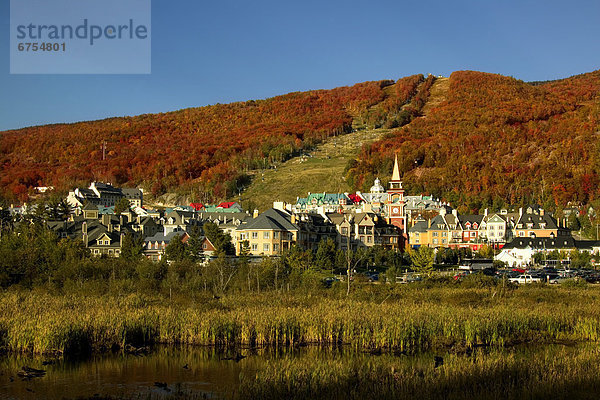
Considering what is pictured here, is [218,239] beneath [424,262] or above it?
above

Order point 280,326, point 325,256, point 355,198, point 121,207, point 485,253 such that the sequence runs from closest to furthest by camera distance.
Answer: point 280,326 < point 325,256 < point 485,253 < point 121,207 < point 355,198

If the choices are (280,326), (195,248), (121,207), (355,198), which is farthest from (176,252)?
(355,198)

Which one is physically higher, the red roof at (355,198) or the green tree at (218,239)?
the red roof at (355,198)

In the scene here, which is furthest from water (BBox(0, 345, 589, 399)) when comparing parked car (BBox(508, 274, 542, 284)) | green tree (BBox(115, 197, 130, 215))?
green tree (BBox(115, 197, 130, 215))

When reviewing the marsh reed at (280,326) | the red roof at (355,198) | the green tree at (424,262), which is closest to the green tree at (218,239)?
the green tree at (424,262)

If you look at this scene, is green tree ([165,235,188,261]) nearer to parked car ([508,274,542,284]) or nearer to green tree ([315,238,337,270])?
green tree ([315,238,337,270])

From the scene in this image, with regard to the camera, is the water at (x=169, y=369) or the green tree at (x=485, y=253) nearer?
the water at (x=169, y=369)

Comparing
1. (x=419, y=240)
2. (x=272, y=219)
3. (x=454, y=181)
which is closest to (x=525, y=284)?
(x=272, y=219)

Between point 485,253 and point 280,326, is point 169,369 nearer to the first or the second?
point 280,326

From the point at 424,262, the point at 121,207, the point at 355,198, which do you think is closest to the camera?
the point at 424,262

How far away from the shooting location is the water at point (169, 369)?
91.1 feet

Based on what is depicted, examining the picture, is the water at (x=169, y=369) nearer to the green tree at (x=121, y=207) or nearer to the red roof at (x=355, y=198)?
the green tree at (x=121, y=207)

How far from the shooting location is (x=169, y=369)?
3200 cm

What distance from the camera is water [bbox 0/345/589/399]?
27781mm
